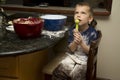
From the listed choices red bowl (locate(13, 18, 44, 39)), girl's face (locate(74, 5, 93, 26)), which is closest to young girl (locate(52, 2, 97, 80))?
girl's face (locate(74, 5, 93, 26))

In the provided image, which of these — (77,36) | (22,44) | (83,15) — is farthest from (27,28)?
(83,15)

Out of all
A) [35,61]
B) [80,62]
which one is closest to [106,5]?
[80,62]

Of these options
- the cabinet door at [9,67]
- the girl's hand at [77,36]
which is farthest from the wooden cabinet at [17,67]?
the girl's hand at [77,36]

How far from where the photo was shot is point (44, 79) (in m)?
1.88

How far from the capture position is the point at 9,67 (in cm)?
145

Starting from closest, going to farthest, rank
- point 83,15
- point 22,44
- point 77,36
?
point 22,44
point 77,36
point 83,15

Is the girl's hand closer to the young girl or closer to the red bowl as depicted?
the young girl

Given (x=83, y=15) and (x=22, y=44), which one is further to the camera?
(x=83, y=15)

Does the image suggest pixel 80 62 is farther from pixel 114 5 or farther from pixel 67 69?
pixel 114 5

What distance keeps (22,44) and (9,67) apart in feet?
0.62

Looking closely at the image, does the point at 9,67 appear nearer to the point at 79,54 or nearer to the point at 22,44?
the point at 22,44

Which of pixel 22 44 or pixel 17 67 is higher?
pixel 22 44

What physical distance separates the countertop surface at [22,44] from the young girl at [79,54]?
28 cm

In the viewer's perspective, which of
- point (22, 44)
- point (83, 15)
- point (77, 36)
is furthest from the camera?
point (83, 15)
